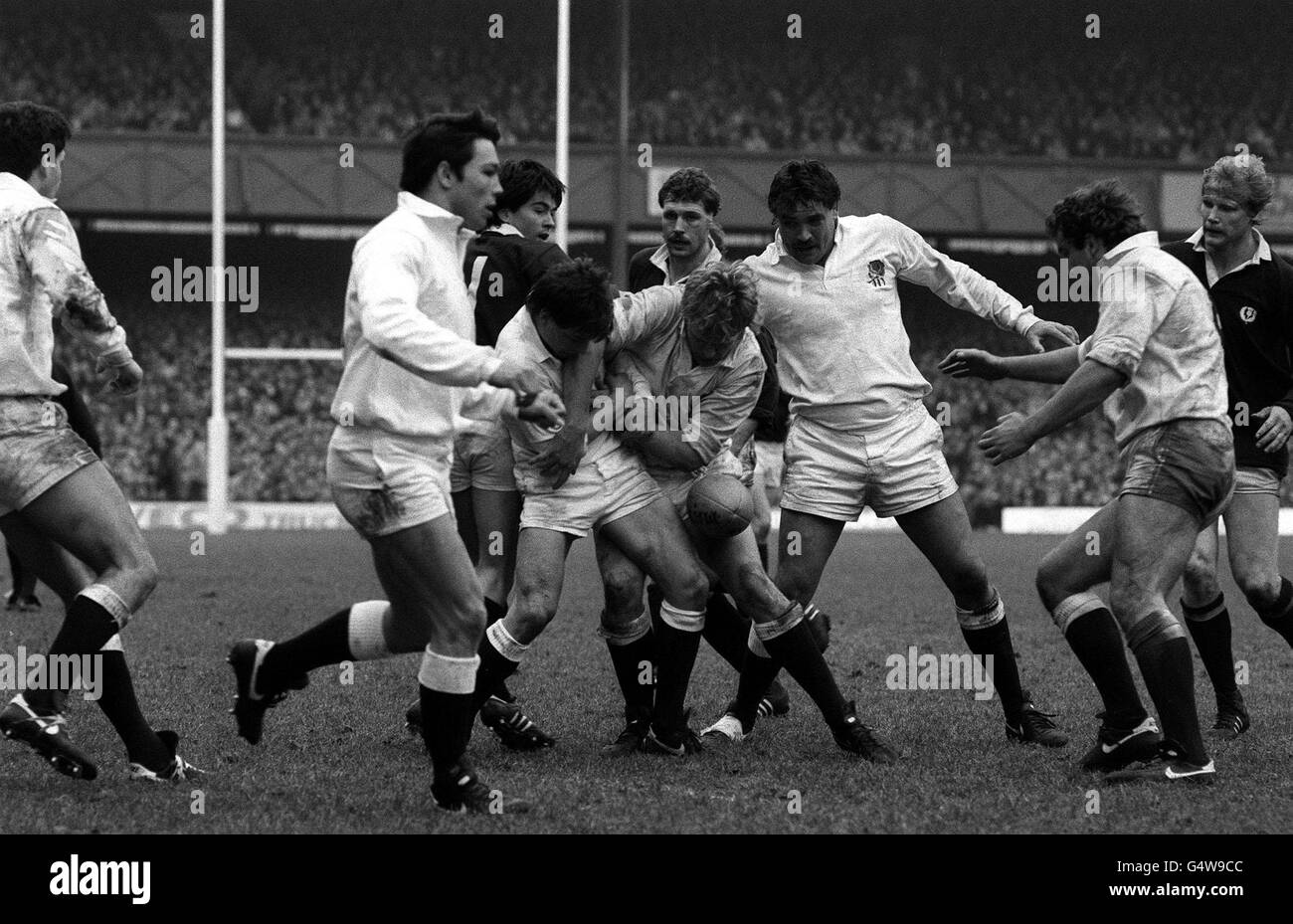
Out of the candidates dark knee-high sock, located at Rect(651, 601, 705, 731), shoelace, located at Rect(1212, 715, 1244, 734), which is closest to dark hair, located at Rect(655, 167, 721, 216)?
dark knee-high sock, located at Rect(651, 601, 705, 731)

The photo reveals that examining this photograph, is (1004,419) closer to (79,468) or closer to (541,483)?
(541,483)

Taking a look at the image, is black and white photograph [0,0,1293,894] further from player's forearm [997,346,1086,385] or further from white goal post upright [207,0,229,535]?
white goal post upright [207,0,229,535]

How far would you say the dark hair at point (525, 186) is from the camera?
21.3 ft

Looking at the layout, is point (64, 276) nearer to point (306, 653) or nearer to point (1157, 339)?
point (306, 653)

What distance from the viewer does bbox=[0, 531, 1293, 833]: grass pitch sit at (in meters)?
4.86

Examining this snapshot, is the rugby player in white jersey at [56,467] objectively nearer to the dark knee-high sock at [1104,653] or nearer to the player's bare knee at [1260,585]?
the dark knee-high sock at [1104,653]

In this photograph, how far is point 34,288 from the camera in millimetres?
5227

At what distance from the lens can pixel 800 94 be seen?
30922 mm

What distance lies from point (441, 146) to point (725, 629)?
112 inches

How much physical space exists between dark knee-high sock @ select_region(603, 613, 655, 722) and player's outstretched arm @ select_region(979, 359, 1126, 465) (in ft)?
4.97

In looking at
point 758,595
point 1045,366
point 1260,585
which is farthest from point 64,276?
point 1260,585

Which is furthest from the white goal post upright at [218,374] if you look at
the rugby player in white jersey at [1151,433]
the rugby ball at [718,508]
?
the rugby player in white jersey at [1151,433]

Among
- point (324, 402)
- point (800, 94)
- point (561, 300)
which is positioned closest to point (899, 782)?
point (561, 300)
